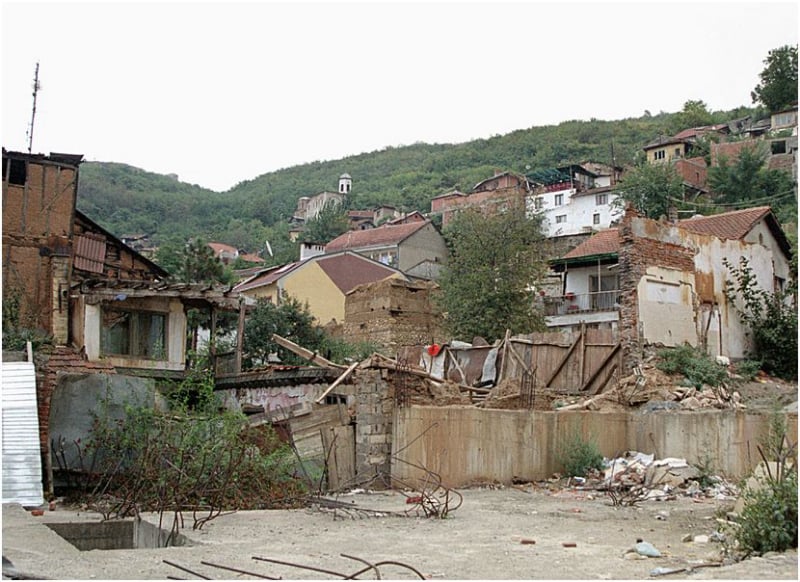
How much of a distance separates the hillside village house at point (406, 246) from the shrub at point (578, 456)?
39.4 m

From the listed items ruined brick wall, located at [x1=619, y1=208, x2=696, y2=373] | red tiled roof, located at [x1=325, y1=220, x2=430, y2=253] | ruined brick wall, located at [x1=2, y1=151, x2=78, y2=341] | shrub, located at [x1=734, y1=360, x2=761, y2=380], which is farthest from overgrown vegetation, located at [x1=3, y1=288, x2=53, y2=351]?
red tiled roof, located at [x1=325, y1=220, x2=430, y2=253]

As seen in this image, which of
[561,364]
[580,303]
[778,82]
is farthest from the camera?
[778,82]

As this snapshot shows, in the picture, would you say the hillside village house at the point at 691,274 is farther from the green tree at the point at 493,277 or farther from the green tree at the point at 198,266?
the green tree at the point at 198,266

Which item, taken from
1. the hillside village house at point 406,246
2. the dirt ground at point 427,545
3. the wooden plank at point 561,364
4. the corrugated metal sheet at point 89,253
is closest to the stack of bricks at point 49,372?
the dirt ground at point 427,545

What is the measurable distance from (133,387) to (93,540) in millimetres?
4165

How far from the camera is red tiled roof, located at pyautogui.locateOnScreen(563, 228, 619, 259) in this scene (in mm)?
37438

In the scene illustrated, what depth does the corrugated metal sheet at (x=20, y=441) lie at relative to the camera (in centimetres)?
1227

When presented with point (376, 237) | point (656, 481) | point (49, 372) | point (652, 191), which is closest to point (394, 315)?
point (376, 237)

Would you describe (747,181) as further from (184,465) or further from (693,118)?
(184,465)

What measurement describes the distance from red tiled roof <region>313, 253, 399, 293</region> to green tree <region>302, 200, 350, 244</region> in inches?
1086

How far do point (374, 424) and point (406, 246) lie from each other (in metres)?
43.3

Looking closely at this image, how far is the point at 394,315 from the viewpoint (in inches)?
1629

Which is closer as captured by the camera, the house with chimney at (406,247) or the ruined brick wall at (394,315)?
the ruined brick wall at (394,315)

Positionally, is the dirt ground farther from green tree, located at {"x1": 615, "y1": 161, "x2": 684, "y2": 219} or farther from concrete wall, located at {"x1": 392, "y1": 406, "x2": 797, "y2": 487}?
green tree, located at {"x1": 615, "y1": 161, "x2": 684, "y2": 219}
